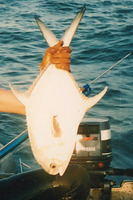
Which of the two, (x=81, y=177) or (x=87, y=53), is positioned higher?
(x=87, y=53)

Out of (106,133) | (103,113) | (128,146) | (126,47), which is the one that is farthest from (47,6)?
(106,133)

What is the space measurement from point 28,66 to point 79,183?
23.7 feet

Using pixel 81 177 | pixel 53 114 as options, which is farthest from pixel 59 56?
pixel 81 177

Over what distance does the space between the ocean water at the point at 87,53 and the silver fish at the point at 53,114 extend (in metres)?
2.83

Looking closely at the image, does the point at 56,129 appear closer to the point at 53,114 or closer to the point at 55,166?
the point at 53,114

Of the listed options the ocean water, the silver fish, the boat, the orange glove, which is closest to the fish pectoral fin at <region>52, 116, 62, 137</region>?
the silver fish

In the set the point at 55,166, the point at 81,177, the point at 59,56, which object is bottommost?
the point at 81,177

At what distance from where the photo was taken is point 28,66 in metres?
9.31

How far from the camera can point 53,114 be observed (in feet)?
6.13

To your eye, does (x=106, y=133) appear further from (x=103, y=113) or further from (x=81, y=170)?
(x=103, y=113)

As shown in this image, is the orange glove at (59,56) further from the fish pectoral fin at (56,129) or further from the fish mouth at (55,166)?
the fish mouth at (55,166)

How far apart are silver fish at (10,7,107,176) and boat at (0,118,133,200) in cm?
61

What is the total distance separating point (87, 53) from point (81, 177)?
8.24 metres

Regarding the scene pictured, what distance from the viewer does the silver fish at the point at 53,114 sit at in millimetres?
1797
